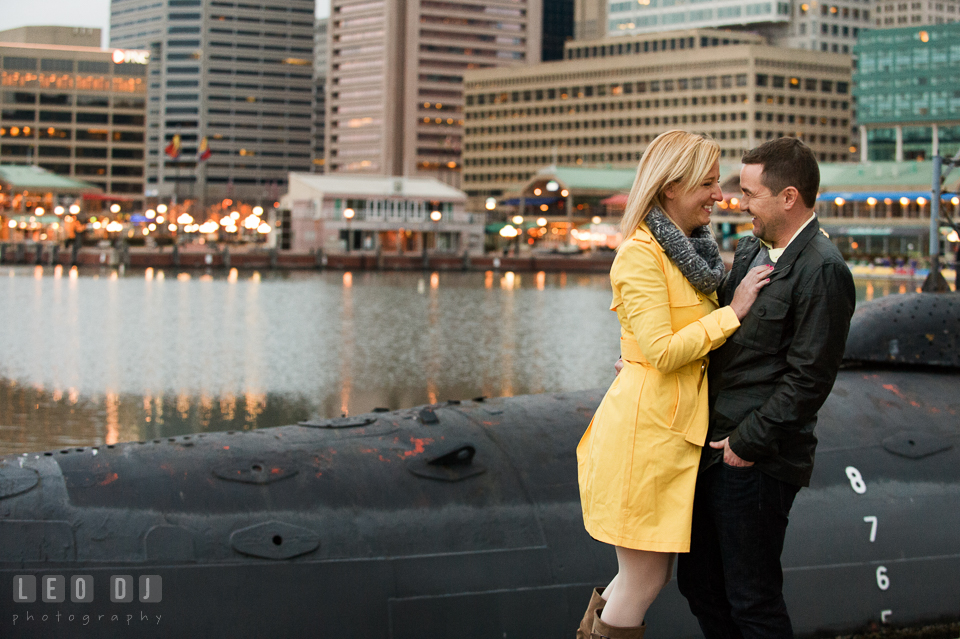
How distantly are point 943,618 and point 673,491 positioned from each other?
3.95 metres

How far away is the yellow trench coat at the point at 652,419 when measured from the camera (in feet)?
12.2

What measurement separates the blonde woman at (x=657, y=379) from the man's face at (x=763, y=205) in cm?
12

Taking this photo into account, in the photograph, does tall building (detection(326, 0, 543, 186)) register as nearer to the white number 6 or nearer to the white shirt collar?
the white number 6

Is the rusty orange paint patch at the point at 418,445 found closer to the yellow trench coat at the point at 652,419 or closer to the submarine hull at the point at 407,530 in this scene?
the submarine hull at the point at 407,530

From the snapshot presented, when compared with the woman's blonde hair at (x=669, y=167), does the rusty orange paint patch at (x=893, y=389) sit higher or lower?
lower

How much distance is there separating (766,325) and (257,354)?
81.9 feet

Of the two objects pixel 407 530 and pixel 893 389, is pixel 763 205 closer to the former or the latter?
pixel 407 530

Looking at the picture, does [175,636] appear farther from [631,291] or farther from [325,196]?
[325,196]

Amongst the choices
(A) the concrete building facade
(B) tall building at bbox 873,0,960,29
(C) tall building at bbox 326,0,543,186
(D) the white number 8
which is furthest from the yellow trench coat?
(B) tall building at bbox 873,0,960,29

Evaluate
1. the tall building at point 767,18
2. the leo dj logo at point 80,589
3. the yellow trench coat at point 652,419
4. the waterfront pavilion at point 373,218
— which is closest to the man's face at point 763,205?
the yellow trench coat at point 652,419

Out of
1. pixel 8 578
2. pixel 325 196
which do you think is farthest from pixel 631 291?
pixel 325 196

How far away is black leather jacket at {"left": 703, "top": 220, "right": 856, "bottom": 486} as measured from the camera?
365 centimetres

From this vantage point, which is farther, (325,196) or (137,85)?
(137,85)

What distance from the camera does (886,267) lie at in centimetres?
7262
